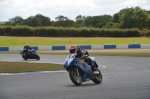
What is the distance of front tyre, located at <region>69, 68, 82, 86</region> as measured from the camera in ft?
37.3

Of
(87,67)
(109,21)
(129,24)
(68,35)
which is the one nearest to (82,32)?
(68,35)

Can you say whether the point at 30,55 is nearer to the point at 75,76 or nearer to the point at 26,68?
the point at 26,68

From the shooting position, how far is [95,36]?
6981 cm

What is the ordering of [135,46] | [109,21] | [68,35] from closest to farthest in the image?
[135,46] → [68,35] → [109,21]

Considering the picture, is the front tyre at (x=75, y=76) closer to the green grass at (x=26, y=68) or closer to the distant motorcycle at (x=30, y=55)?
the green grass at (x=26, y=68)

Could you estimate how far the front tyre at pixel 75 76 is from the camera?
448 inches

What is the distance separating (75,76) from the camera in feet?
37.6

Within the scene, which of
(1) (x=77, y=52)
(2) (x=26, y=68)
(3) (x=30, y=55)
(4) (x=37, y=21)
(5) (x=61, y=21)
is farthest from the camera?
(5) (x=61, y=21)

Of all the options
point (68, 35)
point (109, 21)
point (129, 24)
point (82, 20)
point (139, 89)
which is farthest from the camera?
point (82, 20)

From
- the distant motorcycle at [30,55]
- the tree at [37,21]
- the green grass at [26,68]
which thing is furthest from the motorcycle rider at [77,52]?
the tree at [37,21]

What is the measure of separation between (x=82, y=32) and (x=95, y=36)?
293cm

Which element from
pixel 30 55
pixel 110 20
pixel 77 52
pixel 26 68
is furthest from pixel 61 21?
pixel 77 52

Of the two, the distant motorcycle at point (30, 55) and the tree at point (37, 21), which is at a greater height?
the tree at point (37, 21)

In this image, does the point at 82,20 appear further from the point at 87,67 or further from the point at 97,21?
the point at 87,67
